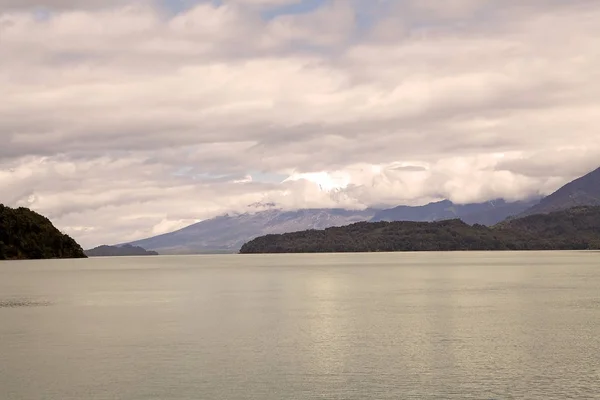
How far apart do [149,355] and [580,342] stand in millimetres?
50793

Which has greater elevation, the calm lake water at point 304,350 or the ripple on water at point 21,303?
the ripple on water at point 21,303

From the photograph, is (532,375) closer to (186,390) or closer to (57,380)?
(186,390)

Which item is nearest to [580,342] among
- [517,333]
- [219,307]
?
[517,333]

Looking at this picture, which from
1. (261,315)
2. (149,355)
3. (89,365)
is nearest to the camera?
(89,365)

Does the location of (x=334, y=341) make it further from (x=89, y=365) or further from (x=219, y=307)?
(x=219, y=307)

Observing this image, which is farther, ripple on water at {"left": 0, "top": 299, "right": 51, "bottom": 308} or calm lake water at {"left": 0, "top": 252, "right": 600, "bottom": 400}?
ripple on water at {"left": 0, "top": 299, "right": 51, "bottom": 308}

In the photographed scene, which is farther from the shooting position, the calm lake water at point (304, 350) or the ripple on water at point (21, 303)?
the ripple on water at point (21, 303)

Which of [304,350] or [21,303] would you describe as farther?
[21,303]

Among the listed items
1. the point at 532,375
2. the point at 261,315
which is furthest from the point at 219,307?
the point at 532,375

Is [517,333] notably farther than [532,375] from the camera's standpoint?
Yes

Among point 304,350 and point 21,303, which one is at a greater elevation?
point 21,303

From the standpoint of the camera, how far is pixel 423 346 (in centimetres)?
8438

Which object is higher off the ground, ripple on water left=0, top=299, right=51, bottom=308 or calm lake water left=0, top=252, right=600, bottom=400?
ripple on water left=0, top=299, right=51, bottom=308

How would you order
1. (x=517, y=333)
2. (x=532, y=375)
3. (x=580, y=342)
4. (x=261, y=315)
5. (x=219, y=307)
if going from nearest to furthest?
(x=532, y=375)
(x=580, y=342)
(x=517, y=333)
(x=261, y=315)
(x=219, y=307)
